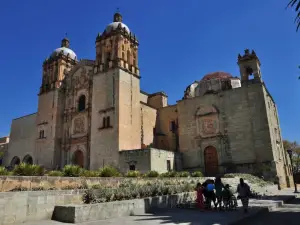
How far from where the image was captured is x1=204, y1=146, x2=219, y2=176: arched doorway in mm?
25094

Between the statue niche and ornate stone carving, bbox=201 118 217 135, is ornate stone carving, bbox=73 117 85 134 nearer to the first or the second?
the statue niche

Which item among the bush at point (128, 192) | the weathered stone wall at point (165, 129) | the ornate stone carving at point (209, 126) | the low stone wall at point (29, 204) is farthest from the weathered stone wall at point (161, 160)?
the low stone wall at point (29, 204)

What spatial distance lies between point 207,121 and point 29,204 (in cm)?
2213

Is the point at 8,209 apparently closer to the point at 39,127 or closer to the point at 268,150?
the point at 268,150

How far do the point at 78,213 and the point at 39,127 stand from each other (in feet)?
89.1

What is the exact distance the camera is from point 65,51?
34.1 meters

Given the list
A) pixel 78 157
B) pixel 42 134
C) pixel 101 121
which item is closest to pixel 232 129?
pixel 101 121

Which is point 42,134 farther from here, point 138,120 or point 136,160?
point 136,160

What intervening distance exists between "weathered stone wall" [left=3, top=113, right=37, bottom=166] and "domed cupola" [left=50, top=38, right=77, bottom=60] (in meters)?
9.70

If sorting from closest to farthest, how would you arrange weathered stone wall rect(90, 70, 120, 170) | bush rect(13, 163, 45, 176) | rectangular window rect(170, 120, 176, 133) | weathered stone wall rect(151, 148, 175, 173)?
bush rect(13, 163, 45, 176) < weathered stone wall rect(151, 148, 175, 173) < weathered stone wall rect(90, 70, 120, 170) < rectangular window rect(170, 120, 176, 133)

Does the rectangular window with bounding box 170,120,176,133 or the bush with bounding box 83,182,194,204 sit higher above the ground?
the rectangular window with bounding box 170,120,176,133

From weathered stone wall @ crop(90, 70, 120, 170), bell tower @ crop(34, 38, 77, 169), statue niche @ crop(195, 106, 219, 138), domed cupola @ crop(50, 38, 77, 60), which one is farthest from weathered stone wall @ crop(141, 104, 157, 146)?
domed cupola @ crop(50, 38, 77, 60)

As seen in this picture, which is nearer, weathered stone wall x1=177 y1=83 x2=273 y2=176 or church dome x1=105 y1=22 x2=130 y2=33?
weathered stone wall x1=177 y1=83 x2=273 y2=176

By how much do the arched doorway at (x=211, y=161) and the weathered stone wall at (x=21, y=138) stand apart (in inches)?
915
